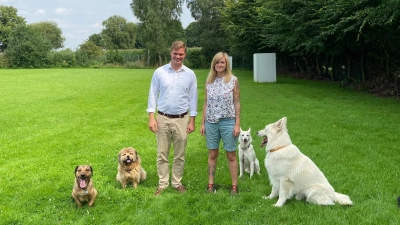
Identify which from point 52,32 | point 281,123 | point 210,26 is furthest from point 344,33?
point 52,32

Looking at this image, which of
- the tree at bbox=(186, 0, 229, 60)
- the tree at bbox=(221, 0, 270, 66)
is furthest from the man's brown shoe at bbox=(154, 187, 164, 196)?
the tree at bbox=(186, 0, 229, 60)

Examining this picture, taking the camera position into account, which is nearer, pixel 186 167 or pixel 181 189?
pixel 181 189

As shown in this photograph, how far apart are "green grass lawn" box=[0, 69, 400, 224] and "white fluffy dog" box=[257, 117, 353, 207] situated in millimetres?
150

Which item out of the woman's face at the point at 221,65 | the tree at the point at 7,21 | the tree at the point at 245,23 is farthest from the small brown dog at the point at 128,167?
the tree at the point at 7,21

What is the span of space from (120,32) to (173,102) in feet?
292

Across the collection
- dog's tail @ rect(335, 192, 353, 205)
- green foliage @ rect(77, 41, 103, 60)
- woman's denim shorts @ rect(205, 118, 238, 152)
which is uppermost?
green foliage @ rect(77, 41, 103, 60)

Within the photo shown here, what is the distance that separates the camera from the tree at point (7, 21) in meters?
75.9

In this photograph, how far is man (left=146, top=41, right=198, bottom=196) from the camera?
16.9 ft

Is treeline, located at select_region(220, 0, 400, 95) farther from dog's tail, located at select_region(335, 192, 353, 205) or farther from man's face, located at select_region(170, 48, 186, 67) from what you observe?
man's face, located at select_region(170, 48, 186, 67)

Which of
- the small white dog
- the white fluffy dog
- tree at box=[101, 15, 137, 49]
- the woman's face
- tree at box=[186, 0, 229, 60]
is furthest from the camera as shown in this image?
tree at box=[101, 15, 137, 49]

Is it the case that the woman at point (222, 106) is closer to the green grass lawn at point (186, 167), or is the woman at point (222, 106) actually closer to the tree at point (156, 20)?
the green grass lawn at point (186, 167)

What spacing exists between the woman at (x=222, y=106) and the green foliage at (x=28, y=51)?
59082 millimetres

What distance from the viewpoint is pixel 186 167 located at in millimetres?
6957

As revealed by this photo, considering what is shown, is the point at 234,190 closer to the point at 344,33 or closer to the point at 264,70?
the point at 344,33
